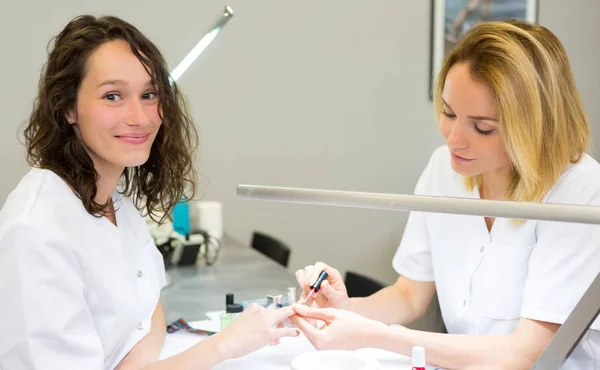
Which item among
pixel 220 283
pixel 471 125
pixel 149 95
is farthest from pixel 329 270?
pixel 220 283

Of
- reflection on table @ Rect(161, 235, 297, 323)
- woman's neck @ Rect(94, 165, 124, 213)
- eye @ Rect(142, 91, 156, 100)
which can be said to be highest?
eye @ Rect(142, 91, 156, 100)

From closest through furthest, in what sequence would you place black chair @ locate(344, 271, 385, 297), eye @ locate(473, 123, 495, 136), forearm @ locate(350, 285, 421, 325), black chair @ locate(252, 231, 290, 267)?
eye @ locate(473, 123, 495, 136) → forearm @ locate(350, 285, 421, 325) → black chair @ locate(344, 271, 385, 297) → black chair @ locate(252, 231, 290, 267)

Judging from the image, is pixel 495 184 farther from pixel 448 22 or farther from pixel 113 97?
pixel 448 22

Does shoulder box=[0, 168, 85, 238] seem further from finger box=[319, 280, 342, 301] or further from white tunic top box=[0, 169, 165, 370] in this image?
finger box=[319, 280, 342, 301]

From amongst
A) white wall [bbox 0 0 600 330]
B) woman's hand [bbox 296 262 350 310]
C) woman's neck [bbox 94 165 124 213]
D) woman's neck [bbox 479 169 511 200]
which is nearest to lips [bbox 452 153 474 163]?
woman's neck [bbox 479 169 511 200]

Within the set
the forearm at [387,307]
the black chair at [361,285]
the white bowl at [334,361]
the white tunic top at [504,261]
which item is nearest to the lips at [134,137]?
the white bowl at [334,361]

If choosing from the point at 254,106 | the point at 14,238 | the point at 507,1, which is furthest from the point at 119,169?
the point at 507,1

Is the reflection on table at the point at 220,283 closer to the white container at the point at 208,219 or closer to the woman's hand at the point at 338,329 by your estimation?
the white container at the point at 208,219

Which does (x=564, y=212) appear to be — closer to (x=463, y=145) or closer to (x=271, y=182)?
(x=463, y=145)

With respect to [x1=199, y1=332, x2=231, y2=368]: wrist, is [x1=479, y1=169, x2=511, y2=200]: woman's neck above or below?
above

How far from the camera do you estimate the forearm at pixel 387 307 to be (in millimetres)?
1817

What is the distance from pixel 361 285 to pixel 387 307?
0.42 m

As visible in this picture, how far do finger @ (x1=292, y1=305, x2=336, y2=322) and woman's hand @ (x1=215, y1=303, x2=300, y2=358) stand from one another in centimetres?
7

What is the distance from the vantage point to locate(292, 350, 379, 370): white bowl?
1.24m
